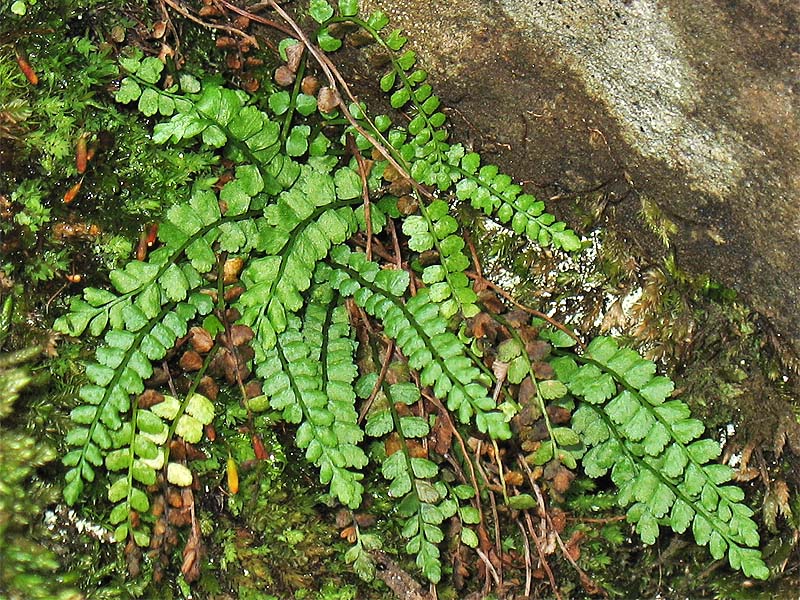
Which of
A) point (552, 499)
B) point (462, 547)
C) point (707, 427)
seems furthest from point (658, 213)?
point (462, 547)

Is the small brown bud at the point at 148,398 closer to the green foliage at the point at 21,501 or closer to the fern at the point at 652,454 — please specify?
the green foliage at the point at 21,501

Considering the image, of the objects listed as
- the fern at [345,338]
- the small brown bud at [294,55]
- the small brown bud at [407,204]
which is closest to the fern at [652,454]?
the fern at [345,338]

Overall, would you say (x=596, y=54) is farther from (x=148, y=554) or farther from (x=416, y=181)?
(x=148, y=554)

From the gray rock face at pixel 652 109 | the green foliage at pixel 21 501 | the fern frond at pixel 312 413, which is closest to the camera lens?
the green foliage at pixel 21 501

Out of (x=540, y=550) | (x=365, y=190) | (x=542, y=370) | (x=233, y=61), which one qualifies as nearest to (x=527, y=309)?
(x=542, y=370)

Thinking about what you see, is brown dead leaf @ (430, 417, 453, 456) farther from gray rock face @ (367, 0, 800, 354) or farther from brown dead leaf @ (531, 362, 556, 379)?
gray rock face @ (367, 0, 800, 354)

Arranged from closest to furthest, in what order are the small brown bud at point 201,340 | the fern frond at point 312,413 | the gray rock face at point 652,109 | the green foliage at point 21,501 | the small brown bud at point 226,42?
1. the green foliage at point 21,501
2. the fern frond at point 312,413
3. the small brown bud at point 201,340
4. the gray rock face at point 652,109
5. the small brown bud at point 226,42

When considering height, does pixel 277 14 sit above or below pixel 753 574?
above
